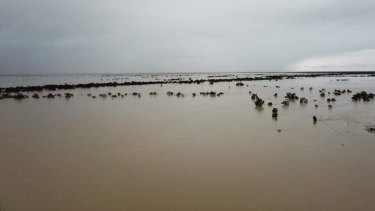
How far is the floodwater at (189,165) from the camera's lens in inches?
242

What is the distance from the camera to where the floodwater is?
20.2ft

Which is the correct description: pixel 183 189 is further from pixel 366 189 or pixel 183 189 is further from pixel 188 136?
pixel 188 136

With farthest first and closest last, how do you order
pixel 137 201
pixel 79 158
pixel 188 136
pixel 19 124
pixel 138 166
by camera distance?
pixel 19 124
pixel 188 136
pixel 79 158
pixel 138 166
pixel 137 201

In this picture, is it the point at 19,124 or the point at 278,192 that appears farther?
the point at 19,124

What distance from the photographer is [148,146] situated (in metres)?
10.1

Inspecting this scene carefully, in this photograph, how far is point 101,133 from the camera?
12133mm

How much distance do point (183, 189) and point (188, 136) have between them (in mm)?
4782

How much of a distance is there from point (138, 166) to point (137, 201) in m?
2.02

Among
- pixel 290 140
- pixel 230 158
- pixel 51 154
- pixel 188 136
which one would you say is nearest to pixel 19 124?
pixel 51 154

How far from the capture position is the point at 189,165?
812cm

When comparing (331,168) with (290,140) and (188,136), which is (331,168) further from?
(188,136)

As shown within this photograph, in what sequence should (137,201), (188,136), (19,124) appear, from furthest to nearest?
(19,124), (188,136), (137,201)

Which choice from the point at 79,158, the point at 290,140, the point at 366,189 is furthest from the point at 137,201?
the point at 290,140

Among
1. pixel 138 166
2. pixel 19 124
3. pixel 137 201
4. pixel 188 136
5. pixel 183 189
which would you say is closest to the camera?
pixel 137 201
